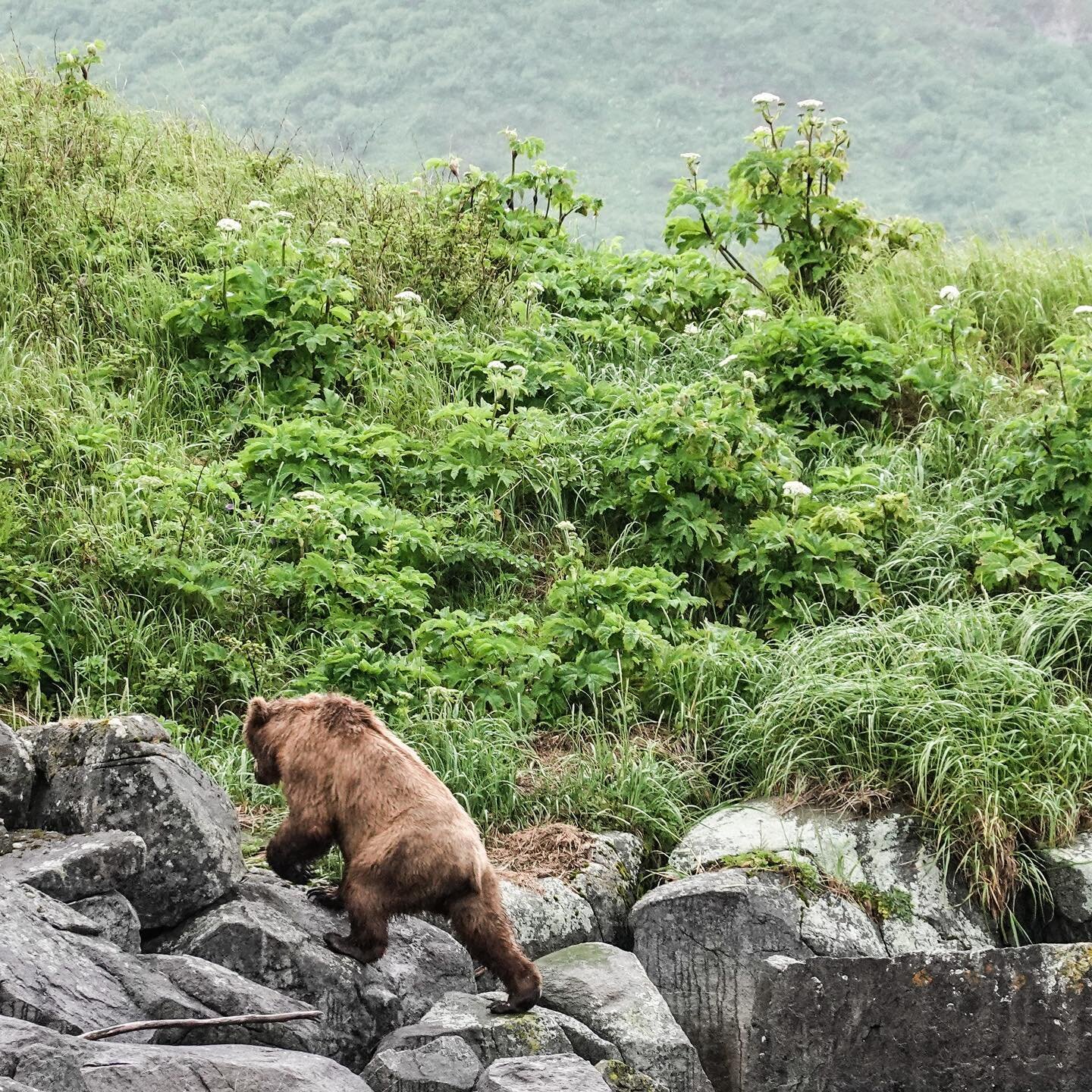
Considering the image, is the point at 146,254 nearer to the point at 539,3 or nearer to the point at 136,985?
the point at 136,985

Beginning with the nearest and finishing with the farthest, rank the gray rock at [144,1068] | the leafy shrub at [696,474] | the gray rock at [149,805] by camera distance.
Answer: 1. the gray rock at [144,1068]
2. the gray rock at [149,805]
3. the leafy shrub at [696,474]

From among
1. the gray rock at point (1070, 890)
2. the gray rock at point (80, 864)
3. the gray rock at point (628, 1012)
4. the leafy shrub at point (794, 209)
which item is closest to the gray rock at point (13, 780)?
the gray rock at point (80, 864)

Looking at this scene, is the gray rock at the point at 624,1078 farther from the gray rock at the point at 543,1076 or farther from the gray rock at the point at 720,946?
the gray rock at the point at 720,946

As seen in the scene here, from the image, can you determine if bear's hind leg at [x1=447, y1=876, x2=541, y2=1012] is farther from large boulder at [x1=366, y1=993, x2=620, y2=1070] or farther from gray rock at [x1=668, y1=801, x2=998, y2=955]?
gray rock at [x1=668, y1=801, x2=998, y2=955]

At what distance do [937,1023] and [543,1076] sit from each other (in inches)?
49.3

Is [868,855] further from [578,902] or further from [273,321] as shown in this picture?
[273,321]

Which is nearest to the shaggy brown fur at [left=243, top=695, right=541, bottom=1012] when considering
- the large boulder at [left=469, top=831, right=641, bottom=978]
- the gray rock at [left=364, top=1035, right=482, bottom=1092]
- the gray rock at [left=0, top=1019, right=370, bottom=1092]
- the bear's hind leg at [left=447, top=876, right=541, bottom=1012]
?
the bear's hind leg at [left=447, top=876, right=541, bottom=1012]

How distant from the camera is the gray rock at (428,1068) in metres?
4.35

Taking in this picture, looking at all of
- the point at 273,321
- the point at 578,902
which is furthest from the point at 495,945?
the point at 273,321

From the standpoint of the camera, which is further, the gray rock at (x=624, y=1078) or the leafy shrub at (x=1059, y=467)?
the leafy shrub at (x=1059, y=467)

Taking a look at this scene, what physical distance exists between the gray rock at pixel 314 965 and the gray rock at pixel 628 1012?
1.43 feet

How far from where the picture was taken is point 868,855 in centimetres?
655

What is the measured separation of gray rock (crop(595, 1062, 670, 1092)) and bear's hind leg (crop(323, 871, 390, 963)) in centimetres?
82

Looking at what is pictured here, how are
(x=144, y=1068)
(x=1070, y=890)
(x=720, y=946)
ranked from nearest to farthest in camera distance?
(x=144, y=1068), (x=720, y=946), (x=1070, y=890)
